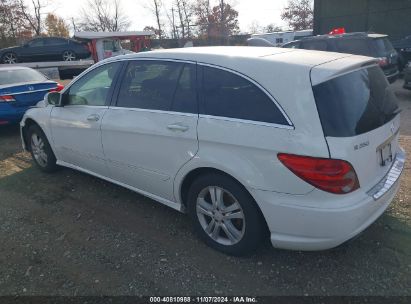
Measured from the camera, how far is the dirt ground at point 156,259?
2617mm

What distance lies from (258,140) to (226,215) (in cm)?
77

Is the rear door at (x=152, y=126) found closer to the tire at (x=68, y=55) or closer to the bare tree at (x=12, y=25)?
the tire at (x=68, y=55)

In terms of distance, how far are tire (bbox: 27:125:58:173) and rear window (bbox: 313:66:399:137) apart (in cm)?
387

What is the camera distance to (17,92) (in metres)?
6.87

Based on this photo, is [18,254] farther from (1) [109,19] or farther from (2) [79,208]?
(1) [109,19]

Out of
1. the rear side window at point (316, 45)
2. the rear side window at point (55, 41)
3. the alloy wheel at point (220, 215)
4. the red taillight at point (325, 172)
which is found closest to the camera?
the red taillight at point (325, 172)

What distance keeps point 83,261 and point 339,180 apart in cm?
224

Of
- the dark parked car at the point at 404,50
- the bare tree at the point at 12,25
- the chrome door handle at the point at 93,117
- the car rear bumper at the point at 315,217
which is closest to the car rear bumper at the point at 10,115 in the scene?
the chrome door handle at the point at 93,117

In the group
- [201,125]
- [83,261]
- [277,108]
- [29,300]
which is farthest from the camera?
[83,261]

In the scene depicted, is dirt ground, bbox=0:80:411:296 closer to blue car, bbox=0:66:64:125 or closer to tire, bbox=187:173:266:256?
tire, bbox=187:173:266:256

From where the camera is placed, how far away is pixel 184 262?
2.92 metres

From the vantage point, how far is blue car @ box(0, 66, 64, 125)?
6.75m

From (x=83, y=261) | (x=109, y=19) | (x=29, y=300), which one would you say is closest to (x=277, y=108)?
(x=83, y=261)

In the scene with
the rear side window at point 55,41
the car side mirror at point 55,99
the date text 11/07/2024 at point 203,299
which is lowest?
the date text 11/07/2024 at point 203,299
